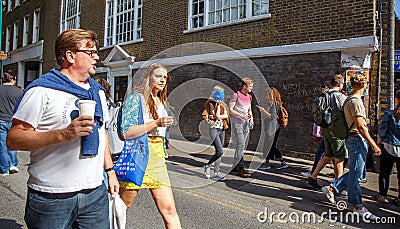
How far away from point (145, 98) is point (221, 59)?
7450mm

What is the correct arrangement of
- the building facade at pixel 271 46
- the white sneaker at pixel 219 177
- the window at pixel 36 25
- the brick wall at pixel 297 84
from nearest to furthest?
1. the white sneaker at pixel 219 177
2. the building facade at pixel 271 46
3. the brick wall at pixel 297 84
4. the window at pixel 36 25

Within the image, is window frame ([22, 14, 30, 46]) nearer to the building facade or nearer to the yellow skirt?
the building facade

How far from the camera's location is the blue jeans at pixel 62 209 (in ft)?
6.58

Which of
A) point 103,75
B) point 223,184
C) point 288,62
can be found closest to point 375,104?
point 288,62

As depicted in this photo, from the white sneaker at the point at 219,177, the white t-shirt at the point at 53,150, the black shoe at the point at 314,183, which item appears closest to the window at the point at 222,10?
the white sneaker at the point at 219,177

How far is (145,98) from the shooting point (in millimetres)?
2893

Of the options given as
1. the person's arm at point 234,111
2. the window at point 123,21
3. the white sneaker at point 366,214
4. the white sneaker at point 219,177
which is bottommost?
the white sneaker at point 366,214

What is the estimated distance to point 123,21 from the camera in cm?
1505

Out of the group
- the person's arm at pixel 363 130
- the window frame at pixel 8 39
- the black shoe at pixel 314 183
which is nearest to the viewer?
the person's arm at pixel 363 130

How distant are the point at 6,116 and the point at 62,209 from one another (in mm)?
5345

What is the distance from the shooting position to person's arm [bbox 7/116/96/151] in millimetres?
1842

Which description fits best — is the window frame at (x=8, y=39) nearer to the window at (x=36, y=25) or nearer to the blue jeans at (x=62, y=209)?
the window at (x=36, y=25)

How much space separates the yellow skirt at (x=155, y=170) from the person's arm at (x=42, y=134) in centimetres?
105

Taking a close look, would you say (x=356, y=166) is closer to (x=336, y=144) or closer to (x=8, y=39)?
(x=336, y=144)
